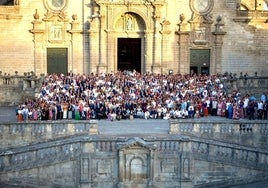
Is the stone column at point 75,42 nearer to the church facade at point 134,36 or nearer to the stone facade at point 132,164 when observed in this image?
the church facade at point 134,36

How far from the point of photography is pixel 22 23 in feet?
116

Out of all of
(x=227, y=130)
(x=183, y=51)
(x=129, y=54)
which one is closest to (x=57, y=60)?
(x=129, y=54)

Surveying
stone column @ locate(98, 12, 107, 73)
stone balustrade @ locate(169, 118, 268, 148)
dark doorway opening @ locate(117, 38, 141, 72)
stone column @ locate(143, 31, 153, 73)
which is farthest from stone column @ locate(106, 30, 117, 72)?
stone balustrade @ locate(169, 118, 268, 148)

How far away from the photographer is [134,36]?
3641 centimetres

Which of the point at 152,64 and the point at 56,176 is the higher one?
the point at 152,64

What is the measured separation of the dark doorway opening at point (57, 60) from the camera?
35969 millimetres

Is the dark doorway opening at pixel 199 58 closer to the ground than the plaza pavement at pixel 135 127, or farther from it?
farther from it

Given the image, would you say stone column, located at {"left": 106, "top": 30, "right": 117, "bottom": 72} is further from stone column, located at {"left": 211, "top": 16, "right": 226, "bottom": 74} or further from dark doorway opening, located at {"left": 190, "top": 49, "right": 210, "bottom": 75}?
stone column, located at {"left": 211, "top": 16, "right": 226, "bottom": 74}

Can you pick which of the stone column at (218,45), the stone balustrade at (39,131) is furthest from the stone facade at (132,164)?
the stone column at (218,45)

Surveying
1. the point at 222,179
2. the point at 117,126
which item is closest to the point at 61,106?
the point at 117,126

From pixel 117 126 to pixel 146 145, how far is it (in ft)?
15.8

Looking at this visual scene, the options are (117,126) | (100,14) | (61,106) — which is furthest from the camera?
(100,14)

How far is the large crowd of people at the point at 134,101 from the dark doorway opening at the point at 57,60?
508cm

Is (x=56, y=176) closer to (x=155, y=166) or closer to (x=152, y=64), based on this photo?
(x=155, y=166)
